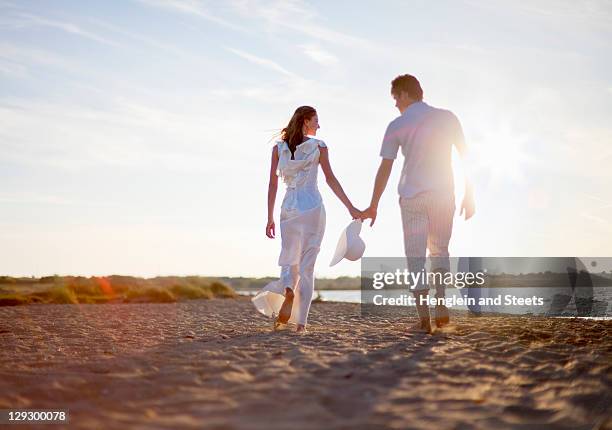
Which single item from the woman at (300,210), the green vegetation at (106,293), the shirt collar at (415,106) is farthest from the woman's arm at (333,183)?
the green vegetation at (106,293)

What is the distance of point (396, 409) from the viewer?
10.5ft

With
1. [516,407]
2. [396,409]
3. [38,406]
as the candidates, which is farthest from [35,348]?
[516,407]

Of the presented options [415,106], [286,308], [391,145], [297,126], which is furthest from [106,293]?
[415,106]

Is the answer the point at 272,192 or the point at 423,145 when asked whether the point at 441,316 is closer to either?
the point at 423,145

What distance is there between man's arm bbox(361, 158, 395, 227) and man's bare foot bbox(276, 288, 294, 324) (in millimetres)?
1221

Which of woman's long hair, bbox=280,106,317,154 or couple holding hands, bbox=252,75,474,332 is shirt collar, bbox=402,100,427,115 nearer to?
couple holding hands, bbox=252,75,474,332

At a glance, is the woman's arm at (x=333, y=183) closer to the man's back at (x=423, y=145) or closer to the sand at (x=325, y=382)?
the man's back at (x=423, y=145)

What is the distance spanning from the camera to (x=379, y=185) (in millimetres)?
6539

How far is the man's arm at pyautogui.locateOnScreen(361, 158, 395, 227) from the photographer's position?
21.1 feet

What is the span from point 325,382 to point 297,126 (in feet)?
12.9

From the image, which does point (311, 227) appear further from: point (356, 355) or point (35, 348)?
point (35, 348)

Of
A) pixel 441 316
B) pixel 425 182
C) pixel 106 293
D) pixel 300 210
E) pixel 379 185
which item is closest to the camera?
pixel 425 182

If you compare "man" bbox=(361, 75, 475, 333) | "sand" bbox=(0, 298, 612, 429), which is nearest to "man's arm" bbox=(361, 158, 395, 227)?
"man" bbox=(361, 75, 475, 333)

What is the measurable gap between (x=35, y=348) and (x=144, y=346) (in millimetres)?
1130
